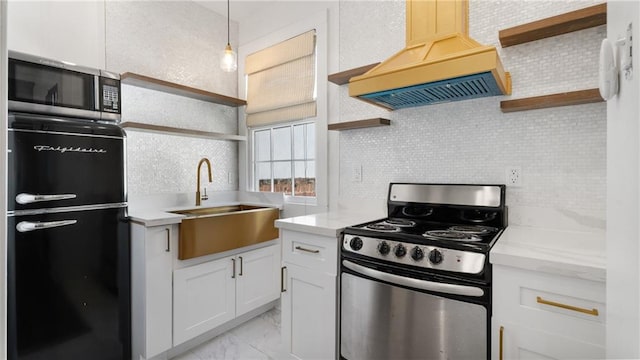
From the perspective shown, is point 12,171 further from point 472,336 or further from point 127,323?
point 472,336

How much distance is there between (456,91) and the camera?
1.69 m

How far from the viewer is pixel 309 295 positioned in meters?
1.74

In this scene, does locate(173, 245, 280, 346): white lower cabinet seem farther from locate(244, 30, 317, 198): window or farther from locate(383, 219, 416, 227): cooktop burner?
locate(383, 219, 416, 227): cooktop burner

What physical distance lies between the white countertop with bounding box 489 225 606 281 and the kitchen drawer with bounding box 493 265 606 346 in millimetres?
36

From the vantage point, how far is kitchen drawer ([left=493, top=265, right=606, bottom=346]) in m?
1.00

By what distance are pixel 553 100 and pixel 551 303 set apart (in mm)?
957

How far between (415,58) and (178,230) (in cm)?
182

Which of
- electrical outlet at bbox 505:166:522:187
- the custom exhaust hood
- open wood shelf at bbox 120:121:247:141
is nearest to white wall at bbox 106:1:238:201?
open wood shelf at bbox 120:121:247:141

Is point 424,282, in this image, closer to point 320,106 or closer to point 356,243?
point 356,243

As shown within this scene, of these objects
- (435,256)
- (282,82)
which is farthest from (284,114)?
(435,256)

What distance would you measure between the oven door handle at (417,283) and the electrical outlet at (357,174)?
867mm

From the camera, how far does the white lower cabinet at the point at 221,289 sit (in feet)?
6.92

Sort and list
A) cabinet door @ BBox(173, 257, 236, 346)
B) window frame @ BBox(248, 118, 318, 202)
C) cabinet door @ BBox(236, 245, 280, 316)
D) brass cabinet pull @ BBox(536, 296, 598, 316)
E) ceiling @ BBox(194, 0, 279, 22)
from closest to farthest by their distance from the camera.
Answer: brass cabinet pull @ BBox(536, 296, 598, 316) < cabinet door @ BBox(173, 257, 236, 346) < cabinet door @ BBox(236, 245, 280, 316) < window frame @ BBox(248, 118, 318, 202) < ceiling @ BBox(194, 0, 279, 22)

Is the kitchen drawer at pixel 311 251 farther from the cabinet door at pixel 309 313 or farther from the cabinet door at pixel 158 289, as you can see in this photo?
the cabinet door at pixel 158 289
